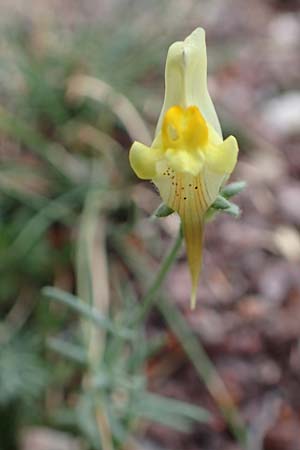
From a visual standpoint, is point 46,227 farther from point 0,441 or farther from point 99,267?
point 0,441

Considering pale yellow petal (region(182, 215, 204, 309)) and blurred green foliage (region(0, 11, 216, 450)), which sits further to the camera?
blurred green foliage (region(0, 11, 216, 450))

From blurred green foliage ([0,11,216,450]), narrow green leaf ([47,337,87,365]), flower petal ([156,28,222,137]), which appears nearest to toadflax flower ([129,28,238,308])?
flower petal ([156,28,222,137])

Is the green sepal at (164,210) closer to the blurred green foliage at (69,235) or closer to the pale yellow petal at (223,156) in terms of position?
the pale yellow petal at (223,156)

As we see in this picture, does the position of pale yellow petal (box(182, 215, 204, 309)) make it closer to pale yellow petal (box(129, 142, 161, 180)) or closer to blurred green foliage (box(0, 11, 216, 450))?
pale yellow petal (box(129, 142, 161, 180))

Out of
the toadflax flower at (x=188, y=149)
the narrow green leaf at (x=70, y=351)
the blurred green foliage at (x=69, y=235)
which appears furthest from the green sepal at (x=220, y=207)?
the narrow green leaf at (x=70, y=351)

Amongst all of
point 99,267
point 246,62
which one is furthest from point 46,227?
point 246,62

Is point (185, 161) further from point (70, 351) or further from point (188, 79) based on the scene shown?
point (70, 351)

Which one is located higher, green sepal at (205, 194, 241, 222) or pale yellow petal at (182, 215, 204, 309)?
green sepal at (205, 194, 241, 222)

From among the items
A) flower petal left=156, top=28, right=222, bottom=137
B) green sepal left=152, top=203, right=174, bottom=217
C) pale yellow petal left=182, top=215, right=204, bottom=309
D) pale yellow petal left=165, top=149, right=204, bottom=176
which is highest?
flower petal left=156, top=28, right=222, bottom=137

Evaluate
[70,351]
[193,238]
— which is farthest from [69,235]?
[193,238]
